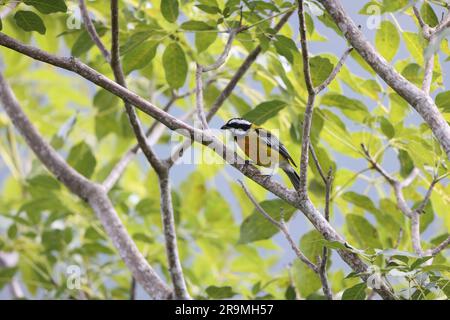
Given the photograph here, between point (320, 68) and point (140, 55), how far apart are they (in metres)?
0.80

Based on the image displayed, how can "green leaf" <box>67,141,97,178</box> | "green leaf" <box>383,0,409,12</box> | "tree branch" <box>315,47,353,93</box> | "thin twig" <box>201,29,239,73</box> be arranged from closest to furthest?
"green leaf" <box>383,0,409,12</box>
"tree branch" <box>315,47,353,93</box>
"thin twig" <box>201,29,239,73</box>
"green leaf" <box>67,141,97,178</box>

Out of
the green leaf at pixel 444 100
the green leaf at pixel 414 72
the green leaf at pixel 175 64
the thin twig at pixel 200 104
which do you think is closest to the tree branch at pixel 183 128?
the thin twig at pixel 200 104

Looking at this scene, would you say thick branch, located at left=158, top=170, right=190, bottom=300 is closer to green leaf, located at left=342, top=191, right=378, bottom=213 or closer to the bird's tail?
the bird's tail

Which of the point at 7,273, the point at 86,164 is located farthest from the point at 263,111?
the point at 7,273

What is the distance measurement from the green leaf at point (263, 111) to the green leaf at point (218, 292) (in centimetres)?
73

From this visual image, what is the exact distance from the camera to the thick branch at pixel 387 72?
2.07 metres

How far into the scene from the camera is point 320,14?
2555mm

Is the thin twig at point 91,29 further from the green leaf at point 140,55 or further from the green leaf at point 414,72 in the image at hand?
the green leaf at point 414,72

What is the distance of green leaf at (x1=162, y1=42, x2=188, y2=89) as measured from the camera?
3.00m

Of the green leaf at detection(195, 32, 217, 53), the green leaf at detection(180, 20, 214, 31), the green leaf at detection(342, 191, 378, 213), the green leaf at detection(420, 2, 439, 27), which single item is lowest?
the green leaf at detection(342, 191, 378, 213)

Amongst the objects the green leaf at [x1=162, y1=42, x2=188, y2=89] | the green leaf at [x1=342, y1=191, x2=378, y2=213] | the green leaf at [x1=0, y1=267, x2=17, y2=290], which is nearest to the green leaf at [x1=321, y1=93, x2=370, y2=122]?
the green leaf at [x1=342, y1=191, x2=378, y2=213]

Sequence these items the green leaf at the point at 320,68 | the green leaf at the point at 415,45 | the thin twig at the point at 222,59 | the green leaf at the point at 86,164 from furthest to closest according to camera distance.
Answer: the green leaf at the point at 86,164 < the green leaf at the point at 415,45 < the green leaf at the point at 320,68 < the thin twig at the point at 222,59

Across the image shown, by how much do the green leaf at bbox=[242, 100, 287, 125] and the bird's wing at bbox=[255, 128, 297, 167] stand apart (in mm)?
171
